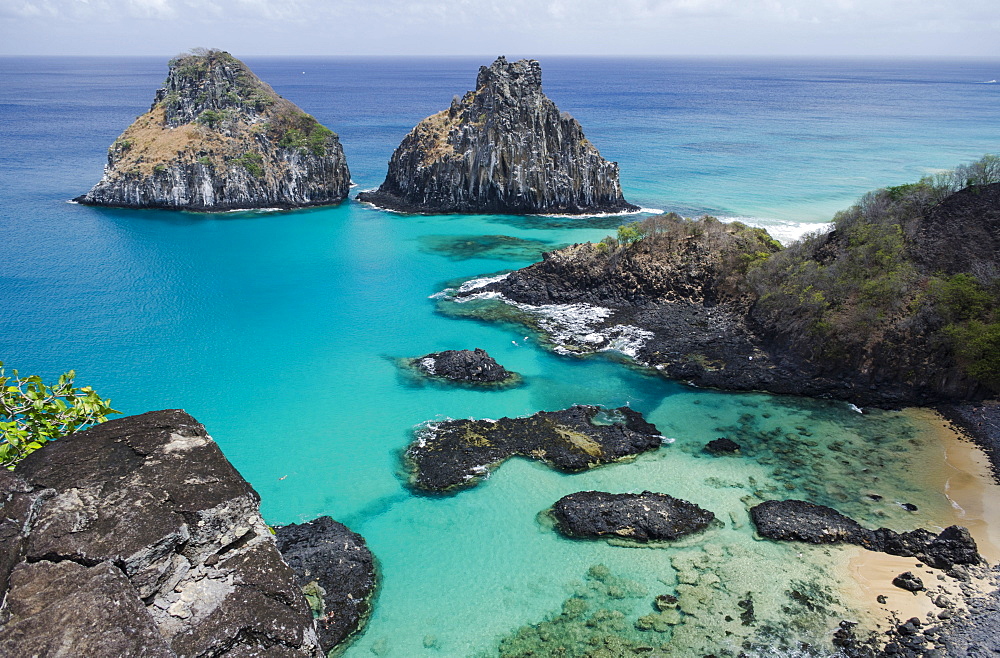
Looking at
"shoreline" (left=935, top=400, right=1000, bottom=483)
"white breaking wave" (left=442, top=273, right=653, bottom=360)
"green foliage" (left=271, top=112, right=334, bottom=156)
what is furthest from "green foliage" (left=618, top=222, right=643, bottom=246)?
"green foliage" (left=271, top=112, right=334, bottom=156)

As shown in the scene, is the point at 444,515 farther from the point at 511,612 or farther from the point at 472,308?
the point at 472,308

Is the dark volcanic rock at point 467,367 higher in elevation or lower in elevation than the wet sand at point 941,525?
higher

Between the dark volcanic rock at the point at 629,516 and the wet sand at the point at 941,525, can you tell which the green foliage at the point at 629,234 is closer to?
the wet sand at the point at 941,525

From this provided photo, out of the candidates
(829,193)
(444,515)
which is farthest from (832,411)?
(829,193)

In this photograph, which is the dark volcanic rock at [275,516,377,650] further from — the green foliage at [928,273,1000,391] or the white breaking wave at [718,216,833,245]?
the white breaking wave at [718,216,833,245]

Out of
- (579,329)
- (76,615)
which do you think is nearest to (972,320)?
(579,329)

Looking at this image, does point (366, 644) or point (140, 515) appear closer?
point (140, 515)

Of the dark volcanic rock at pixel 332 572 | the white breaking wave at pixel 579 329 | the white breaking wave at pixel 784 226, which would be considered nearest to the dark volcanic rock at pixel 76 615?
the dark volcanic rock at pixel 332 572
